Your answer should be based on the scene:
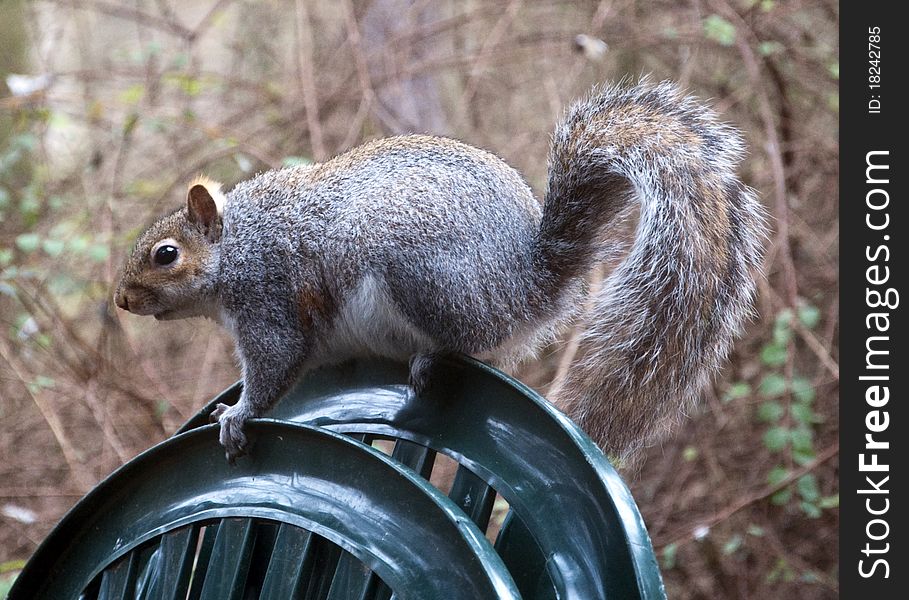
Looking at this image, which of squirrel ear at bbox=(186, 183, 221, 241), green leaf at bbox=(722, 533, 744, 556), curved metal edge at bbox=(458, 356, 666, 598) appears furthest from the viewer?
green leaf at bbox=(722, 533, 744, 556)

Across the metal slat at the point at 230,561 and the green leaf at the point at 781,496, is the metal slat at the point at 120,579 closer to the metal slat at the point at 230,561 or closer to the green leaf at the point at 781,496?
the metal slat at the point at 230,561

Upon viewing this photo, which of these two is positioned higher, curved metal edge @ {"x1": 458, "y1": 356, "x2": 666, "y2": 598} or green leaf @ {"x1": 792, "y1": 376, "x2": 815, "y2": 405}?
green leaf @ {"x1": 792, "y1": 376, "x2": 815, "y2": 405}

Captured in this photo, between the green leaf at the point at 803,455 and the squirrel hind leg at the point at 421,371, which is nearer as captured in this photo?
the squirrel hind leg at the point at 421,371

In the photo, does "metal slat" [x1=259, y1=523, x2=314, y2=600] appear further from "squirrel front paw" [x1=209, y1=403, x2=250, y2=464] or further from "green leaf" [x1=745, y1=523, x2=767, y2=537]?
"green leaf" [x1=745, y1=523, x2=767, y2=537]

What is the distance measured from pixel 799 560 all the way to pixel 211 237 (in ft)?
6.23

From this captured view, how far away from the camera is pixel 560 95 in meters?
2.78

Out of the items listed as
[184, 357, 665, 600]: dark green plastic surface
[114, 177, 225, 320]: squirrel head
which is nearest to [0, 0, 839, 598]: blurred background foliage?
[114, 177, 225, 320]: squirrel head

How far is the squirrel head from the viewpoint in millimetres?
1331

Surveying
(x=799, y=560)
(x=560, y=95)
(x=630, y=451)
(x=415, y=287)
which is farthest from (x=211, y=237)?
(x=799, y=560)

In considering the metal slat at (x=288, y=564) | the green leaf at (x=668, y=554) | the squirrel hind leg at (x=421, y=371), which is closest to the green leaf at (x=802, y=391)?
the green leaf at (x=668, y=554)

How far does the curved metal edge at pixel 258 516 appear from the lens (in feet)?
2.62

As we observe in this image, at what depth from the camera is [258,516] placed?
95cm

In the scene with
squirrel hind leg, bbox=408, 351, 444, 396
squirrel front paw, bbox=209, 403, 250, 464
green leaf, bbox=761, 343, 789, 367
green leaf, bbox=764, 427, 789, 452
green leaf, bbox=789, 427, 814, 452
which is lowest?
squirrel front paw, bbox=209, 403, 250, 464

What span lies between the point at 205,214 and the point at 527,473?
2.16 feet
